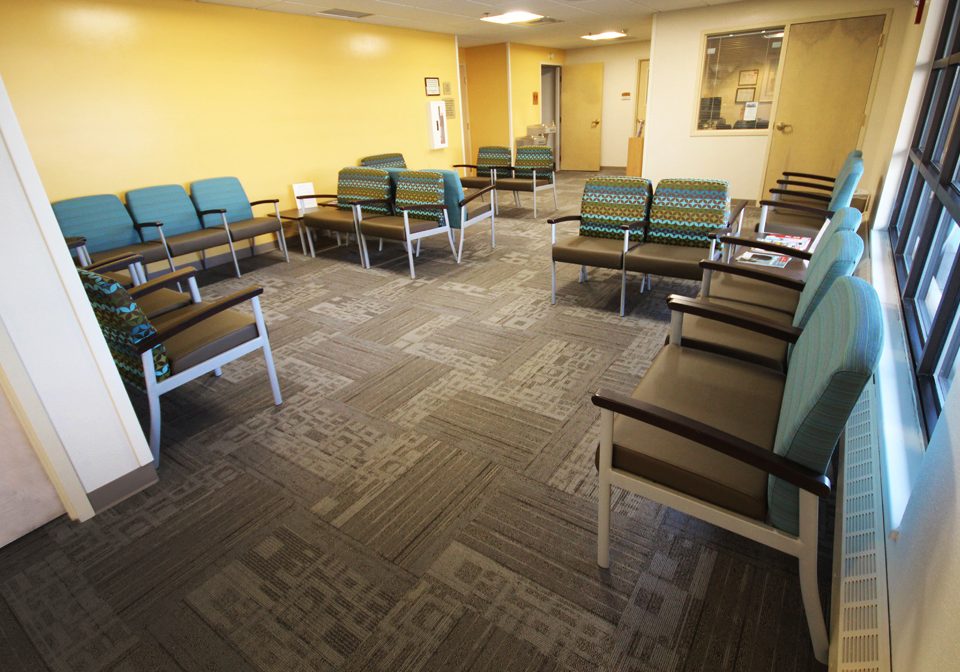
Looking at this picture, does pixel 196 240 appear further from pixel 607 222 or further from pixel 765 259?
pixel 765 259

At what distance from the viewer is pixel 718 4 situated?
5.70 meters

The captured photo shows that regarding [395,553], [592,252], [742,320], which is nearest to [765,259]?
[592,252]

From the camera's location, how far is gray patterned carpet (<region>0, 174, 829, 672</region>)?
1361mm

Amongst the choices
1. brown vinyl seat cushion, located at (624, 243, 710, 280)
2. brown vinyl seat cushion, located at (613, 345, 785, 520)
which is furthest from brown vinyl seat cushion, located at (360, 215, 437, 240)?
brown vinyl seat cushion, located at (613, 345, 785, 520)

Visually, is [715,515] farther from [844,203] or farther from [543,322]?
[844,203]

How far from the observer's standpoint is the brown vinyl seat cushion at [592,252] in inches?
127

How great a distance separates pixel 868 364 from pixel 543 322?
93.0 inches

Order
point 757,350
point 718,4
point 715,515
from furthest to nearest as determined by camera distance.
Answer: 1. point 718,4
2. point 757,350
3. point 715,515

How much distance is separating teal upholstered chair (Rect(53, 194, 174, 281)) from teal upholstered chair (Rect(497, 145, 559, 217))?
146 inches

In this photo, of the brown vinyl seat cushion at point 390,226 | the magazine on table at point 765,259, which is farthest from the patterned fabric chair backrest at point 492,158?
the magazine on table at point 765,259

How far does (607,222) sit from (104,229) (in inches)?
156

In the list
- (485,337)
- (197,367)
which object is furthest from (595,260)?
(197,367)

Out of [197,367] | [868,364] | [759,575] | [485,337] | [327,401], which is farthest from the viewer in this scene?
[485,337]

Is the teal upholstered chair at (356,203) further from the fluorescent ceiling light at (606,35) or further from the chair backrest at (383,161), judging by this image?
the fluorescent ceiling light at (606,35)
